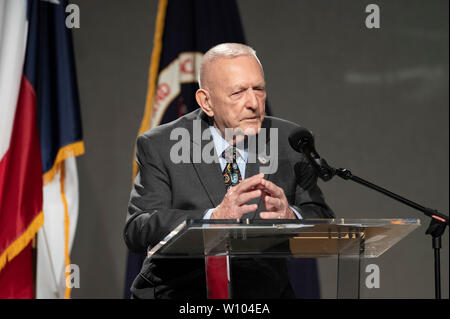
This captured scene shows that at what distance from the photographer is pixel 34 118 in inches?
143

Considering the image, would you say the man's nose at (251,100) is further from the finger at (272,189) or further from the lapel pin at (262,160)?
the finger at (272,189)

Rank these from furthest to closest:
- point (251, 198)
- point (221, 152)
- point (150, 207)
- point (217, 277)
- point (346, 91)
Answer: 1. point (346, 91)
2. point (221, 152)
3. point (150, 207)
4. point (251, 198)
5. point (217, 277)

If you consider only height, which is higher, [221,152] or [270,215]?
[221,152]

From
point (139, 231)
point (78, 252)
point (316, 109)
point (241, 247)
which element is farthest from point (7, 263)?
point (316, 109)

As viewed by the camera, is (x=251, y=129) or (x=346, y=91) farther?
(x=346, y=91)

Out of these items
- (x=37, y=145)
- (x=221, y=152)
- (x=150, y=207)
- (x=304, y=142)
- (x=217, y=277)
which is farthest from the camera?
(x=37, y=145)

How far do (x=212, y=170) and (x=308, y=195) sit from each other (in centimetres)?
38

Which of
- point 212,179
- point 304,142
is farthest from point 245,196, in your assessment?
point 212,179

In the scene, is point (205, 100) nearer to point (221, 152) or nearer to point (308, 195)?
point (221, 152)

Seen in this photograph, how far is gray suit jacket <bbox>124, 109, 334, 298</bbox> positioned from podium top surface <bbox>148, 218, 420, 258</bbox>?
28cm

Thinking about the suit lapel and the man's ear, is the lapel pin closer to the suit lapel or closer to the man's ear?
the suit lapel

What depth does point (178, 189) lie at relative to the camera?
238 centimetres

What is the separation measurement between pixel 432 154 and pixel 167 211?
11.5 ft

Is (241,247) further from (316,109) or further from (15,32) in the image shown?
(316,109)
